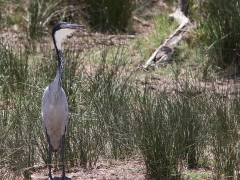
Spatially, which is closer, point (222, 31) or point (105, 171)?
point (105, 171)

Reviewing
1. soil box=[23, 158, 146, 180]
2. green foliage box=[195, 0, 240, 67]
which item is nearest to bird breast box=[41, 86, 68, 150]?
soil box=[23, 158, 146, 180]

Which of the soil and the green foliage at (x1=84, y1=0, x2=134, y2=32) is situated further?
the green foliage at (x1=84, y1=0, x2=134, y2=32)

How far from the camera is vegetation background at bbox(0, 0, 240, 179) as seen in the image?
519 cm

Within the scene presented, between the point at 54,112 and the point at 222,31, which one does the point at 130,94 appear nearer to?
the point at 54,112

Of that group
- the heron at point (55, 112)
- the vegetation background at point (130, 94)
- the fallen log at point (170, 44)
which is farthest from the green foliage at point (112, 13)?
the heron at point (55, 112)

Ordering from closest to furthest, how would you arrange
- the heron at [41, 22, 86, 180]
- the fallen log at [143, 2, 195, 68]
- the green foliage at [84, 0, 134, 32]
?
1. the heron at [41, 22, 86, 180]
2. the fallen log at [143, 2, 195, 68]
3. the green foliage at [84, 0, 134, 32]

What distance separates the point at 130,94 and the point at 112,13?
3.83m

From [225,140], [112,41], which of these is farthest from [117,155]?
[112,41]

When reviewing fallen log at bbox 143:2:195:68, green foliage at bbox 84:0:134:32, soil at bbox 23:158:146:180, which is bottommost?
soil at bbox 23:158:146:180

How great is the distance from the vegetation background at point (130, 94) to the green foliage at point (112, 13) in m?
0.02

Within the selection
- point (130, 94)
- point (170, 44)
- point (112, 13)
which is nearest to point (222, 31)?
point (170, 44)

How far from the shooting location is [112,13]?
429 inches

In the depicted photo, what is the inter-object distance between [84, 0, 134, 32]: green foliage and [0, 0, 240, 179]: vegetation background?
0.02 m

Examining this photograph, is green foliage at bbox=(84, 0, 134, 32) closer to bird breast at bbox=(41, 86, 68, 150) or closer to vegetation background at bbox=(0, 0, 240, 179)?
vegetation background at bbox=(0, 0, 240, 179)
